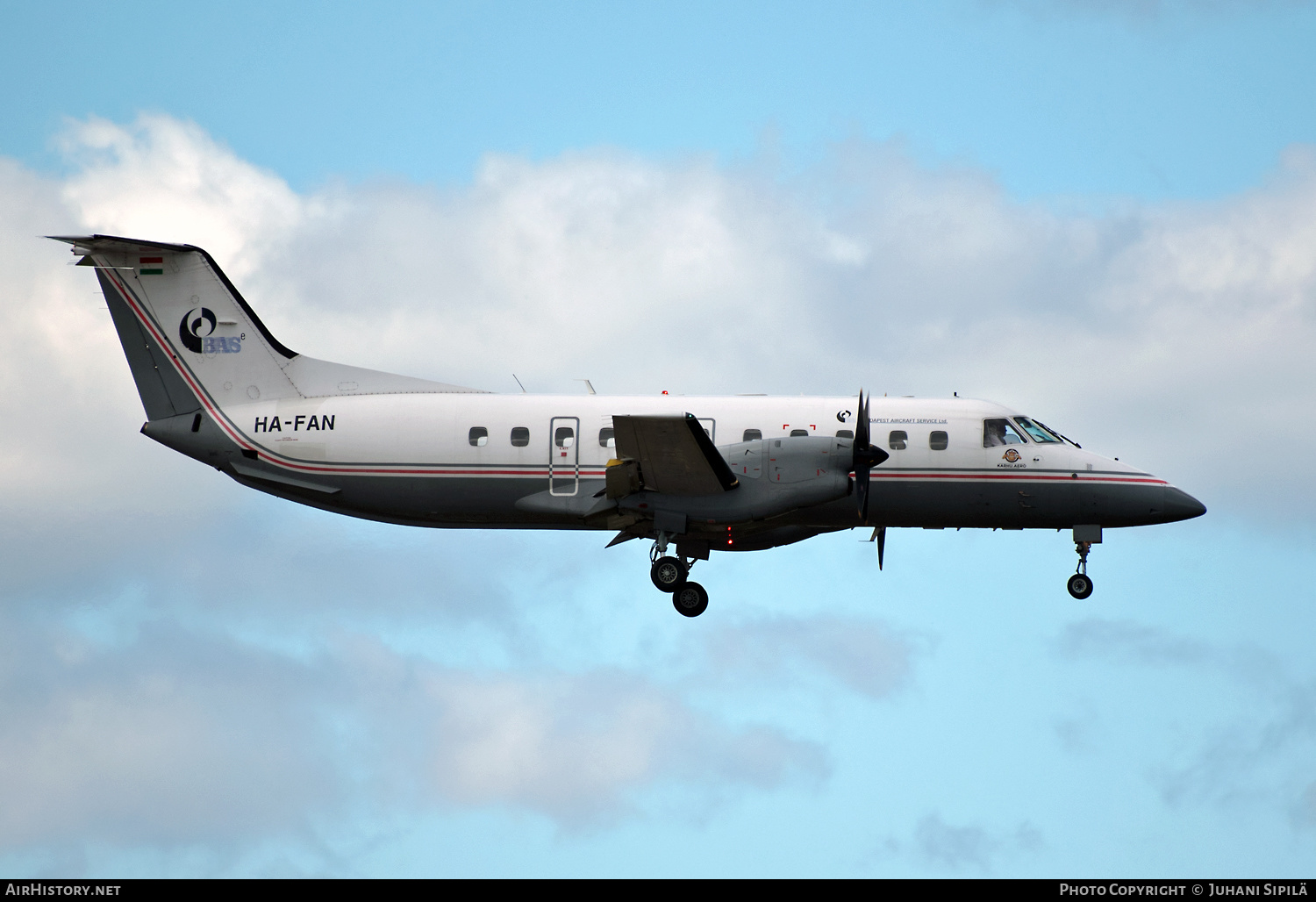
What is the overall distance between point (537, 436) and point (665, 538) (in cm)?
344

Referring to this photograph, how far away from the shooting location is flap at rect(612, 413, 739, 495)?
86.1ft

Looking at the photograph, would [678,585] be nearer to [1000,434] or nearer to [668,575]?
[668,575]

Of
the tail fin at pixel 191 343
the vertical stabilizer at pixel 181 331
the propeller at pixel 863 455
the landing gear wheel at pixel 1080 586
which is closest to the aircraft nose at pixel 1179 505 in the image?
the landing gear wheel at pixel 1080 586

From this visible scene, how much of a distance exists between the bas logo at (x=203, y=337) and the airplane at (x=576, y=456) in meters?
0.09

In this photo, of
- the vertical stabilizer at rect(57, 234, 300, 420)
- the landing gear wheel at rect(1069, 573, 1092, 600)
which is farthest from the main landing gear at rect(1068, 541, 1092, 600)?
the vertical stabilizer at rect(57, 234, 300, 420)

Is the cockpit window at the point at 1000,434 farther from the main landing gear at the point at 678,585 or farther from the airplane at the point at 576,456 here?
the main landing gear at the point at 678,585

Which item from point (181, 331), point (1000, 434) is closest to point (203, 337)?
point (181, 331)

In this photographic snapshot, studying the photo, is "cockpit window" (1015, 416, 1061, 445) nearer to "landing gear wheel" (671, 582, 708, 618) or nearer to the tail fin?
"landing gear wheel" (671, 582, 708, 618)

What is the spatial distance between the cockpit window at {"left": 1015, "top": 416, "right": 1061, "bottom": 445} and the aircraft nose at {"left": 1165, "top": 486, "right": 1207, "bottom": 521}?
2.57m

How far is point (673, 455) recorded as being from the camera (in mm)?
26922

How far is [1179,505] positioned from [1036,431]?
3.37 metres

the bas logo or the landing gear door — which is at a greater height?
the bas logo

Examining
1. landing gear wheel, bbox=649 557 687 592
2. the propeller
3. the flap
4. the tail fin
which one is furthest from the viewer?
the tail fin
